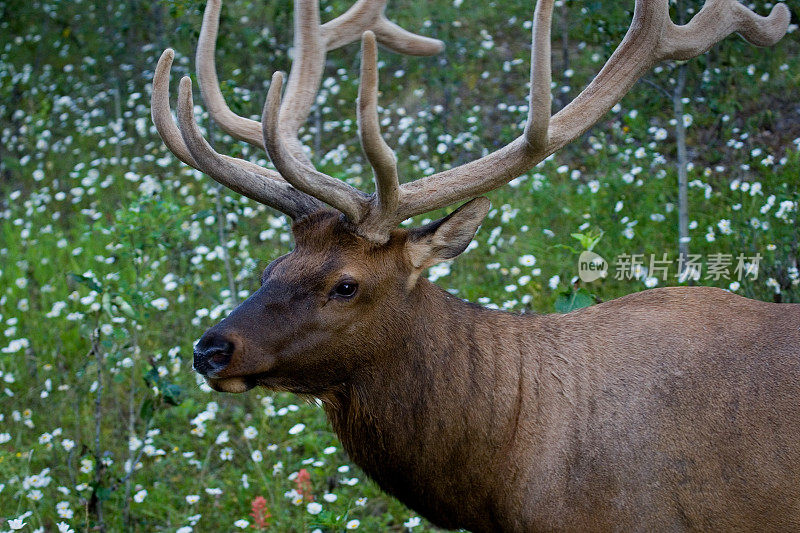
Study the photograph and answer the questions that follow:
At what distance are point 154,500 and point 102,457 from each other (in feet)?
1.47

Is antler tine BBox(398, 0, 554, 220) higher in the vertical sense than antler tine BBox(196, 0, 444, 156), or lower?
lower

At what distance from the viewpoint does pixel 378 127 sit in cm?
300

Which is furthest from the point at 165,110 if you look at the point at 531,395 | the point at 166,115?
the point at 531,395

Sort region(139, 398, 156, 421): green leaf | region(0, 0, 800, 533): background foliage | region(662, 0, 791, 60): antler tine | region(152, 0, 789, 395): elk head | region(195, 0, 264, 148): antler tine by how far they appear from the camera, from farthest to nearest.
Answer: region(0, 0, 800, 533): background foliage < region(139, 398, 156, 421): green leaf < region(195, 0, 264, 148): antler tine < region(662, 0, 791, 60): antler tine < region(152, 0, 789, 395): elk head

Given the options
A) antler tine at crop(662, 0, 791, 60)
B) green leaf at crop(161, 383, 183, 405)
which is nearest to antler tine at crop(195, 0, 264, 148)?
green leaf at crop(161, 383, 183, 405)

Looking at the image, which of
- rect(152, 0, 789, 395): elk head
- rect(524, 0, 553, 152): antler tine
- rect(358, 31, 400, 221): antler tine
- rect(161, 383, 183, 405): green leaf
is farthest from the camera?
rect(161, 383, 183, 405): green leaf

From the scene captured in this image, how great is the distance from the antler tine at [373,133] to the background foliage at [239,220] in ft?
4.40

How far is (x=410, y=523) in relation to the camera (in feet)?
13.8

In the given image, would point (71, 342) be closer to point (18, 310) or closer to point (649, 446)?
point (18, 310)

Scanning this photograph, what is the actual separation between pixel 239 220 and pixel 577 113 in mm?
3169

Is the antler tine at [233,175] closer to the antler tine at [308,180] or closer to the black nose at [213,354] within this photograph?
the antler tine at [308,180]

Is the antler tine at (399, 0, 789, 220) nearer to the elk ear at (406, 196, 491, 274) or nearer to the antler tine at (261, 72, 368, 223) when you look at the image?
the elk ear at (406, 196, 491, 274)

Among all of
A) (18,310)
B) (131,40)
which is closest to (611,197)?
(18,310)

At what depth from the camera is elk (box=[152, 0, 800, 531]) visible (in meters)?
3.15
